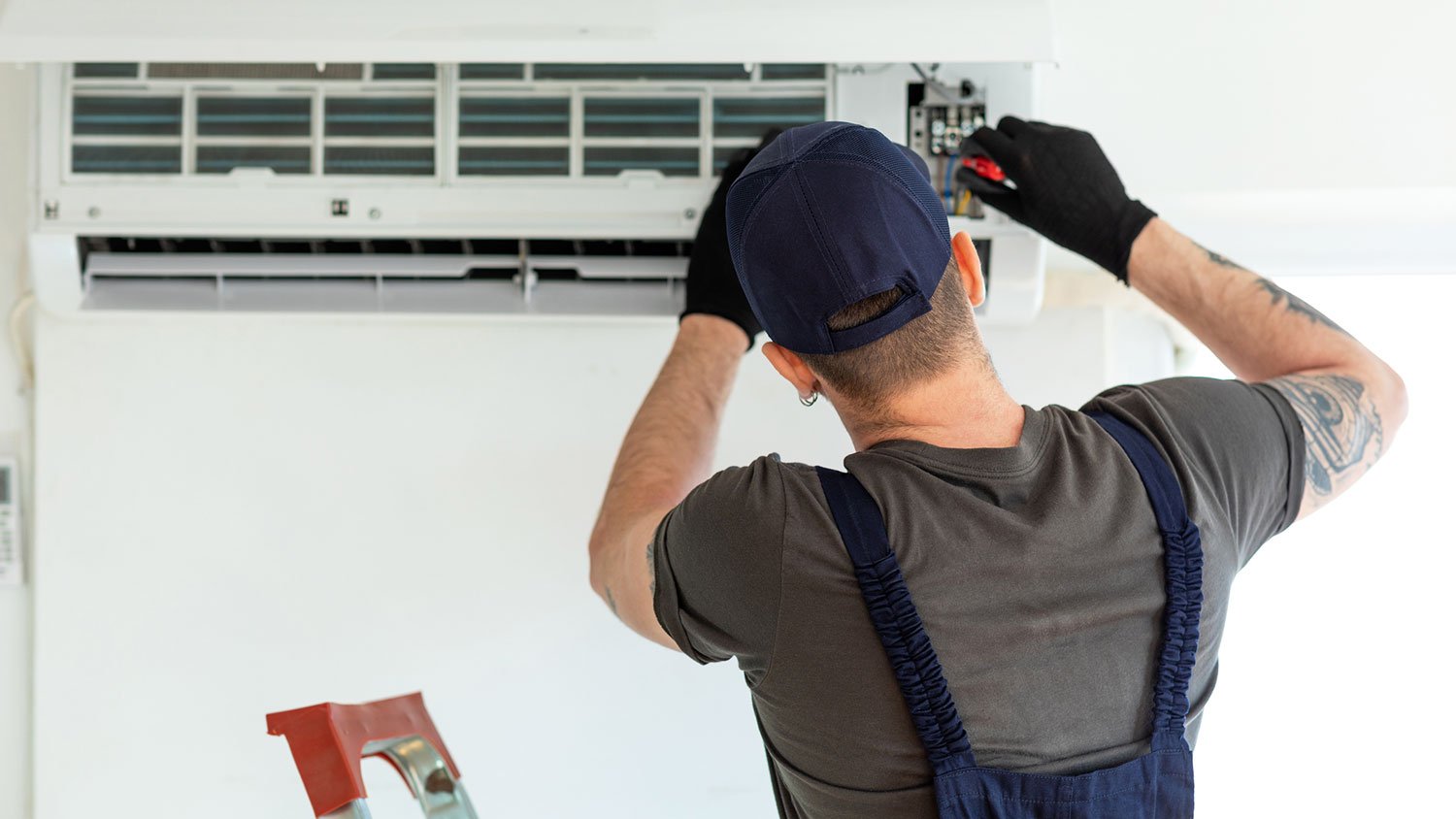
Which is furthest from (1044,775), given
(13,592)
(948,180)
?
(13,592)

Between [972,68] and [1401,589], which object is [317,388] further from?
[1401,589]

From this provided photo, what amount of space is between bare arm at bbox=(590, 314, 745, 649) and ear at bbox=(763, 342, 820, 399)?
0.18 metres

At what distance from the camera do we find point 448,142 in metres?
1.53

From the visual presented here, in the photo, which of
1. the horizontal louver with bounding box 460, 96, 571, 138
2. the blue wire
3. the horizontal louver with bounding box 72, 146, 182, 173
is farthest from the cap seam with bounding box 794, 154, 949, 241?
the horizontal louver with bounding box 72, 146, 182, 173

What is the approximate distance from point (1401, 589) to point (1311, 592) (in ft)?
0.44

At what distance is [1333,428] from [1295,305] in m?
0.17

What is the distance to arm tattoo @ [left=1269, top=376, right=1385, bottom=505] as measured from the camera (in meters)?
1.00

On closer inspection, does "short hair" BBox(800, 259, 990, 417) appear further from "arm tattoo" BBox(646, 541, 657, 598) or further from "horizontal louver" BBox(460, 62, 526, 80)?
"horizontal louver" BBox(460, 62, 526, 80)

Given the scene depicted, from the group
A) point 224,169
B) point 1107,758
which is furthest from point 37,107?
point 1107,758

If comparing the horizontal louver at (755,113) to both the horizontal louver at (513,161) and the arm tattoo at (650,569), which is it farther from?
the arm tattoo at (650,569)

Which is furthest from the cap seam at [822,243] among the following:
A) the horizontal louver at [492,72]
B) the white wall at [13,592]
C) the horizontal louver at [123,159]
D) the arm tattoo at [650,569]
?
the white wall at [13,592]

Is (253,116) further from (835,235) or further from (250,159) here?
(835,235)

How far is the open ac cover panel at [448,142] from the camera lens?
151cm

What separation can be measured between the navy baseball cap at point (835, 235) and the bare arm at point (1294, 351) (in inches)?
A: 14.1
